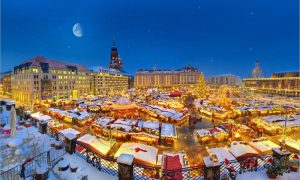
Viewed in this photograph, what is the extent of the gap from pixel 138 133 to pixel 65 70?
47789 millimetres

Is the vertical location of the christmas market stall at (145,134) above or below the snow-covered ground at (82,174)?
below

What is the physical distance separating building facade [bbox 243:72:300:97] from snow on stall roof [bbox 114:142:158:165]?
68539 mm

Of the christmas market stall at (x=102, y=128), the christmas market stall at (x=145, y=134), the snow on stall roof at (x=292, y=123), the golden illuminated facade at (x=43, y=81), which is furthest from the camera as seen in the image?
the golden illuminated facade at (x=43, y=81)

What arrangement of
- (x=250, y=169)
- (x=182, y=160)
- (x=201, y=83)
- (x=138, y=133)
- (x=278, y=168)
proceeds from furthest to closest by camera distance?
(x=201, y=83), (x=138, y=133), (x=182, y=160), (x=250, y=169), (x=278, y=168)

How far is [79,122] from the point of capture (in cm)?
2362

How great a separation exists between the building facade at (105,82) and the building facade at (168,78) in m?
28.0

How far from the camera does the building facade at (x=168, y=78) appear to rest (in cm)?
11506

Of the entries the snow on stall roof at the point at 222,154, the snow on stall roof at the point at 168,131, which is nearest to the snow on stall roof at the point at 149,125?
the snow on stall roof at the point at 168,131

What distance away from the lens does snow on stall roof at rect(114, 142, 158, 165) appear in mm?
11203

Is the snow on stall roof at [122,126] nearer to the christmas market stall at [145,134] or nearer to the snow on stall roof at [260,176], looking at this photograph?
the christmas market stall at [145,134]

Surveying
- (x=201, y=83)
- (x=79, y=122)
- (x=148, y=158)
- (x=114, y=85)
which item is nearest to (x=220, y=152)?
(x=148, y=158)

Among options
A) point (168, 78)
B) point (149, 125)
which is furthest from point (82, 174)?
point (168, 78)

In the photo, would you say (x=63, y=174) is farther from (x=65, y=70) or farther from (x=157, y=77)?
(x=157, y=77)

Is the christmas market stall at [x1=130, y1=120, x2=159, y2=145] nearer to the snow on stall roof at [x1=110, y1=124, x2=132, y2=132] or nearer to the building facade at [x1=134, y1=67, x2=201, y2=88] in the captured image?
the snow on stall roof at [x1=110, y1=124, x2=132, y2=132]
